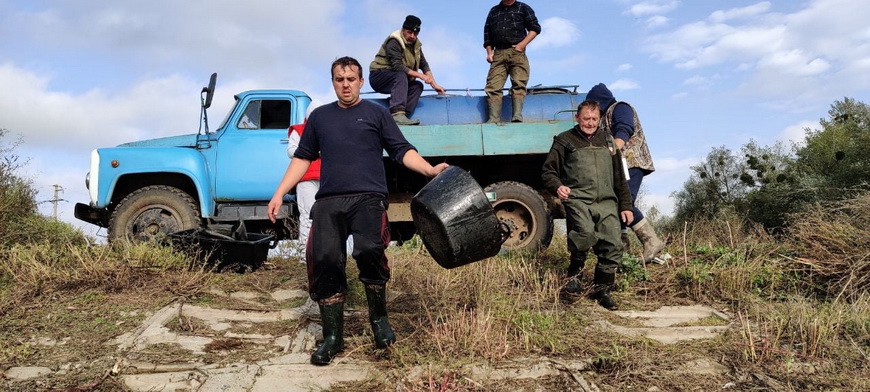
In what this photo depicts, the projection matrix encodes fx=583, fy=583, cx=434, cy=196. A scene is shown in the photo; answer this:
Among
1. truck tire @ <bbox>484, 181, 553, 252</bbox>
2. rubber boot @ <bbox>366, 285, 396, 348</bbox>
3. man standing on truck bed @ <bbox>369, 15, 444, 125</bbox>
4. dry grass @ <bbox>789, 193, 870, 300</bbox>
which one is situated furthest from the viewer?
man standing on truck bed @ <bbox>369, 15, 444, 125</bbox>

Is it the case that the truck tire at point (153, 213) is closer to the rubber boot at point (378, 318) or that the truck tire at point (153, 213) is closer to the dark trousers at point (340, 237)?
the dark trousers at point (340, 237)

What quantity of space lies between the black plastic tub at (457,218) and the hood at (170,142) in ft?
17.0

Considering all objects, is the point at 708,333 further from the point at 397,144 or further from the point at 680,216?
the point at 680,216

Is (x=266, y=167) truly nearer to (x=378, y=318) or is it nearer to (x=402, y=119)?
(x=402, y=119)

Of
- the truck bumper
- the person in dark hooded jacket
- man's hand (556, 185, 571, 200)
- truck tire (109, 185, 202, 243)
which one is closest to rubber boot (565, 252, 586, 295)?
man's hand (556, 185, 571, 200)

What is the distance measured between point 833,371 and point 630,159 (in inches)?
104

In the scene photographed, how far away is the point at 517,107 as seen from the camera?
7117 mm

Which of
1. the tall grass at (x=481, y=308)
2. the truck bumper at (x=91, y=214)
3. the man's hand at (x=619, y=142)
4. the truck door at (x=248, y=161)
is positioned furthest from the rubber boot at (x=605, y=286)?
the truck bumper at (x=91, y=214)

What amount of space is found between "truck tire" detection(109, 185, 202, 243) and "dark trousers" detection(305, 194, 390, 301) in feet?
13.7

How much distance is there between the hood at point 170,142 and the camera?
7.52 meters

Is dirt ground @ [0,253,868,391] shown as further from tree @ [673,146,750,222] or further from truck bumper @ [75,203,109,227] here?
tree @ [673,146,750,222]

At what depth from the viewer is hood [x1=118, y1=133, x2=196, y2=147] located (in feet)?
24.7

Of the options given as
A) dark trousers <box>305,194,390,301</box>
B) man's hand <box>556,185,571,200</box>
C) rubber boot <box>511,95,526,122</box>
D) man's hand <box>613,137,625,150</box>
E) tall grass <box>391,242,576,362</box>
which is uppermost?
rubber boot <box>511,95,526,122</box>

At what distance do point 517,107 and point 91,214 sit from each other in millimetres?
5568
